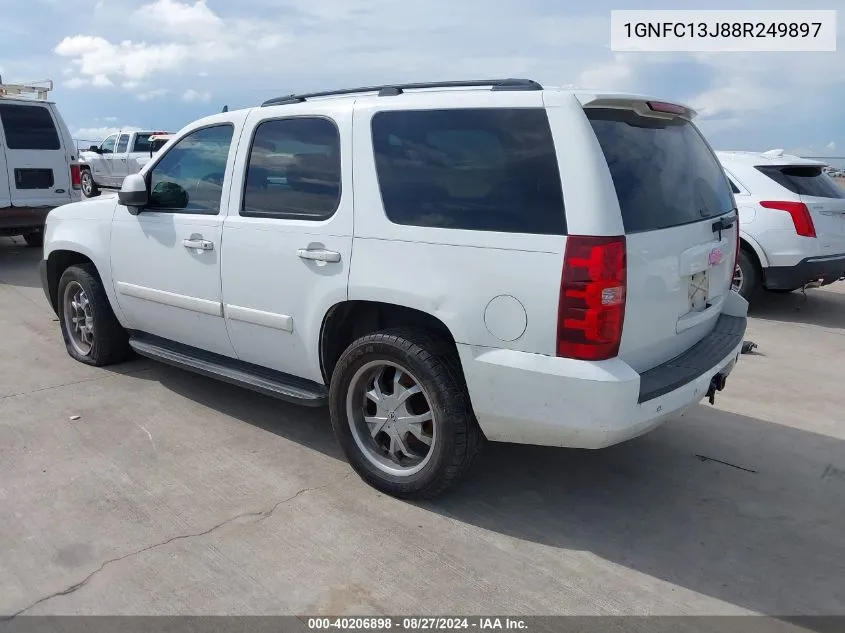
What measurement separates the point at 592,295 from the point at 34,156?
9.61 m

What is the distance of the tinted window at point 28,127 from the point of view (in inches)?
387

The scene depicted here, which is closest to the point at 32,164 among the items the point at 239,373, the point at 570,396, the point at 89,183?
the point at 239,373

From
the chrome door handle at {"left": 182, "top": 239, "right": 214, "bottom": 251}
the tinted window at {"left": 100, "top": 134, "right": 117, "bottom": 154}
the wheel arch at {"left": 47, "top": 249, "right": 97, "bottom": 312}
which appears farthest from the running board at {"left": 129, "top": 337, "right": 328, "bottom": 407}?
the tinted window at {"left": 100, "top": 134, "right": 117, "bottom": 154}

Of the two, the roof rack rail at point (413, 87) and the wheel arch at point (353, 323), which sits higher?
the roof rack rail at point (413, 87)

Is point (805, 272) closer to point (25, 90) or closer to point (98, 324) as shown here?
point (98, 324)

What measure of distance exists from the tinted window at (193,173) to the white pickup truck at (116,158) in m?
18.0

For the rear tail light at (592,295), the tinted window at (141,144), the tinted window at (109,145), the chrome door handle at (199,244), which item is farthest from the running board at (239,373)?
the tinted window at (109,145)

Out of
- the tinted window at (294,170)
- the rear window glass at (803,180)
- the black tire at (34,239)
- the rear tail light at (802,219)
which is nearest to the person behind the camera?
the tinted window at (294,170)

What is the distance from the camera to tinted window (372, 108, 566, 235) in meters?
3.06

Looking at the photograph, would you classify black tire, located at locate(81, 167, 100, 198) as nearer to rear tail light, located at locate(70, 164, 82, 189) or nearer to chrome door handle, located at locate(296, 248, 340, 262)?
rear tail light, located at locate(70, 164, 82, 189)

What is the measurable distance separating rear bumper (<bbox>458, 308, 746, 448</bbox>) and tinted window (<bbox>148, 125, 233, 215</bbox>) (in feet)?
6.71

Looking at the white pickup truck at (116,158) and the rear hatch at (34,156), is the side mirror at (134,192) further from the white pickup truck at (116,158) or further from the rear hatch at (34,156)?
the white pickup truck at (116,158)

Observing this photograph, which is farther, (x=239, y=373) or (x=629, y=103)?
(x=239, y=373)

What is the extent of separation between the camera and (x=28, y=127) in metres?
10.0
